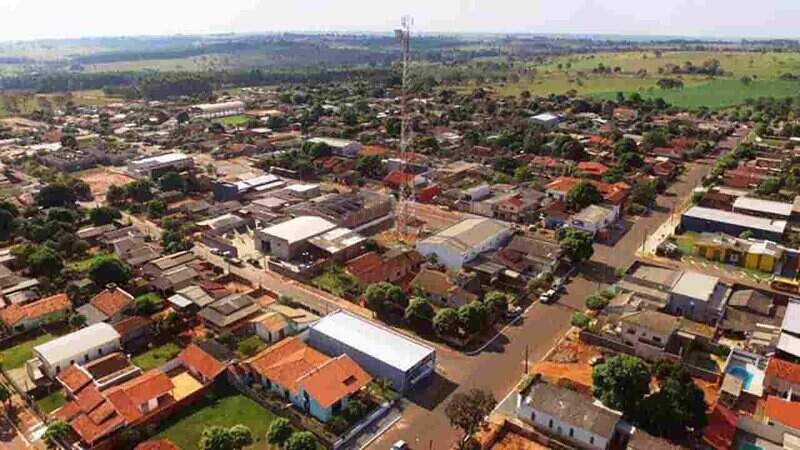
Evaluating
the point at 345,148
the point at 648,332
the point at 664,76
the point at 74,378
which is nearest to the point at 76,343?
the point at 74,378

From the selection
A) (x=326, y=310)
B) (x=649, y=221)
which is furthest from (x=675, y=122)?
(x=326, y=310)

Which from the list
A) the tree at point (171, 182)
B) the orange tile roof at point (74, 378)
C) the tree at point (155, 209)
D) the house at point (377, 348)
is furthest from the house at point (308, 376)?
the tree at point (171, 182)

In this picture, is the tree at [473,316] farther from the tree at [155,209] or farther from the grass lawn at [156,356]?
the tree at [155,209]

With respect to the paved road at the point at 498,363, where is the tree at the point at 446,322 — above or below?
above

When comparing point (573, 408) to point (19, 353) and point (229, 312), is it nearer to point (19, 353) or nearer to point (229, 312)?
point (229, 312)

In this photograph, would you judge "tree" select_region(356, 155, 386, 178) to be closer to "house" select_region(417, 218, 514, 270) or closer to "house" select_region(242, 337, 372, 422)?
"house" select_region(417, 218, 514, 270)

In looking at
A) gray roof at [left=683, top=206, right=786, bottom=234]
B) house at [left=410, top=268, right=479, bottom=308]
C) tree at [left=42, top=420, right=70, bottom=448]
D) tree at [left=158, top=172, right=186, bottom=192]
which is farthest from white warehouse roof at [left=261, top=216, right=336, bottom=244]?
gray roof at [left=683, top=206, right=786, bottom=234]

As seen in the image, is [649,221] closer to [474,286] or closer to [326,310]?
[474,286]
